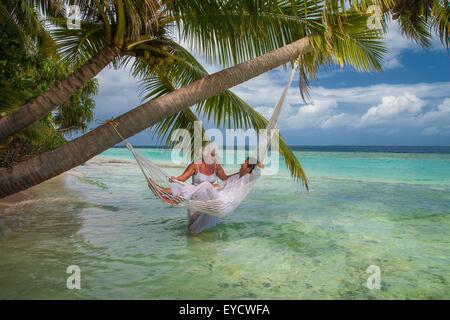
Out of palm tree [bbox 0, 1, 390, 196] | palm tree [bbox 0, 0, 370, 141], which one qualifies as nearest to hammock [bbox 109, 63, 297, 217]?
palm tree [bbox 0, 1, 390, 196]

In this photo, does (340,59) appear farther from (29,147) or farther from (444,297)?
(29,147)

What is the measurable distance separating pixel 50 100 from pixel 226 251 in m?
1.98

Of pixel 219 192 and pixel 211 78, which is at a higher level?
pixel 211 78

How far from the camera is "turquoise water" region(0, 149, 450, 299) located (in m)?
2.73

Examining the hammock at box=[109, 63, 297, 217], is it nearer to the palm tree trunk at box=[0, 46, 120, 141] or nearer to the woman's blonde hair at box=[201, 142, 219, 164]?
the woman's blonde hair at box=[201, 142, 219, 164]

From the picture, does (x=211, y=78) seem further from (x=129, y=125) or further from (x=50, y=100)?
(x=50, y=100)

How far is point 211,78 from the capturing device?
2.64 metres

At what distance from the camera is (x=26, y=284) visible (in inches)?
105

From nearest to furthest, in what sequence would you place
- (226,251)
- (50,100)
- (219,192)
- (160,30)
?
1. (50,100)
2. (160,30)
3. (219,192)
4. (226,251)

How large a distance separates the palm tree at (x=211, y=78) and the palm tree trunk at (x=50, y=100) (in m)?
0.35

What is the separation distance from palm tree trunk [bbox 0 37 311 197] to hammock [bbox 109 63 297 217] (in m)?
0.32

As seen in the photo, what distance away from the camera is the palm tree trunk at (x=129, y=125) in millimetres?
2322

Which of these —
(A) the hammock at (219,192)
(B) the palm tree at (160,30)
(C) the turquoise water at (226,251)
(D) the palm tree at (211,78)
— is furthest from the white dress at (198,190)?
(B) the palm tree at (160,30)

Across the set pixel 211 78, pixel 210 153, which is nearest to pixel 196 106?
pixel 210 153
